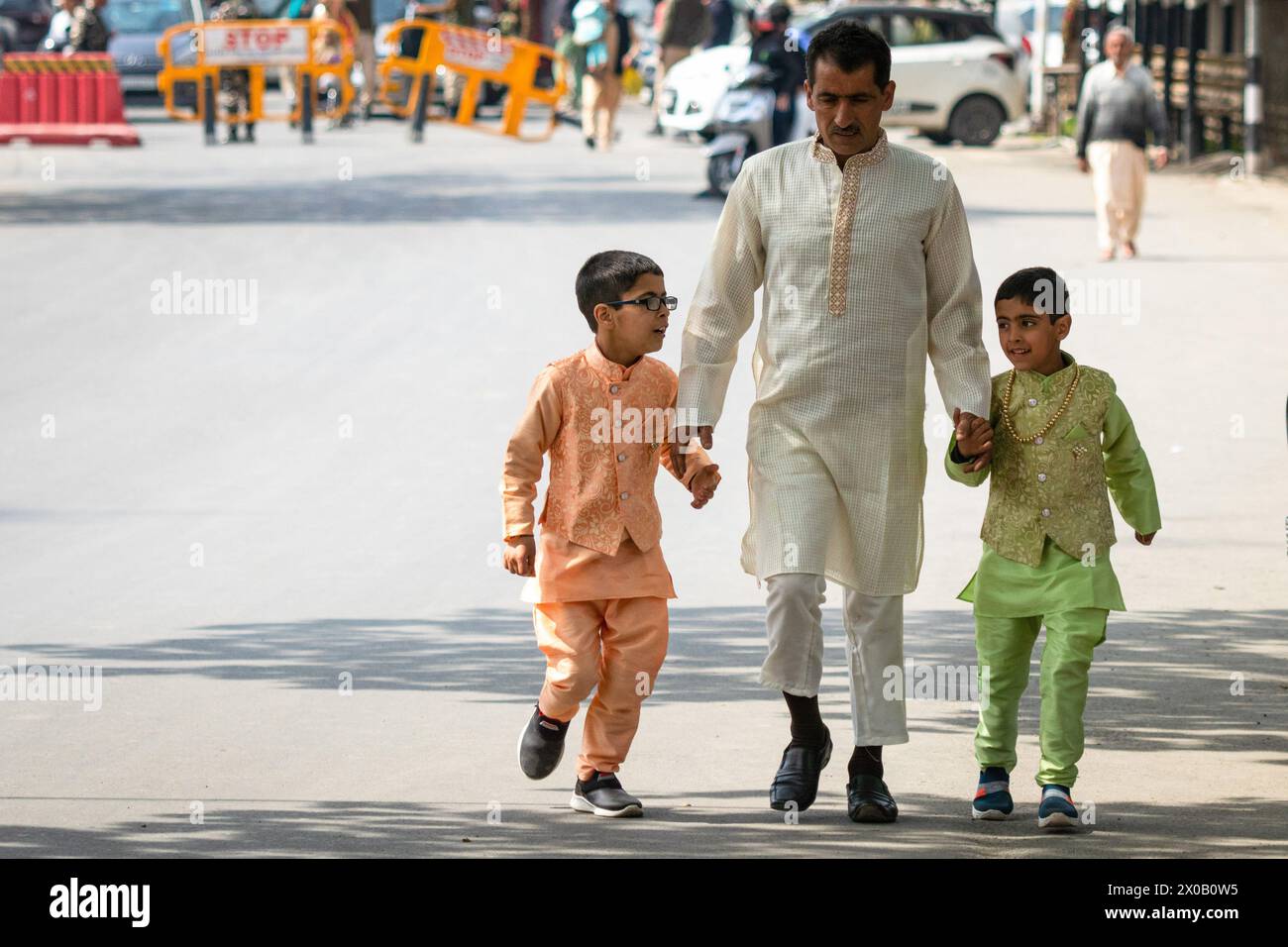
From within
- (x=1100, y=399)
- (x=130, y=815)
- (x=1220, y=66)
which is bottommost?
(x=130, y=815)

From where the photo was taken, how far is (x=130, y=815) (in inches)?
227

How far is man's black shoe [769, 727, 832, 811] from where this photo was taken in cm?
571

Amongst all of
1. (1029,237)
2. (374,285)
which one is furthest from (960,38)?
(374,285)

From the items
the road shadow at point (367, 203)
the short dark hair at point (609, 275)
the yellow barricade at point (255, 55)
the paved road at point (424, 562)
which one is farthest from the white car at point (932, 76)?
the short dark hair at point (609, 275)

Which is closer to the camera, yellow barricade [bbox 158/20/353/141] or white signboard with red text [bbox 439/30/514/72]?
white signboard with red text [bbox 439/30/514/72]

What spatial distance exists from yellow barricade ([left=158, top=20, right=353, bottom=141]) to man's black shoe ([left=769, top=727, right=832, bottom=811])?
58.9ft

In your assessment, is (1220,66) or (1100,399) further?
(1220,66)

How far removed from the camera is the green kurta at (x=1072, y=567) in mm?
5551

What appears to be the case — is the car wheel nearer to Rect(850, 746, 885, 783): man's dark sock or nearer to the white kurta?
the white kurta

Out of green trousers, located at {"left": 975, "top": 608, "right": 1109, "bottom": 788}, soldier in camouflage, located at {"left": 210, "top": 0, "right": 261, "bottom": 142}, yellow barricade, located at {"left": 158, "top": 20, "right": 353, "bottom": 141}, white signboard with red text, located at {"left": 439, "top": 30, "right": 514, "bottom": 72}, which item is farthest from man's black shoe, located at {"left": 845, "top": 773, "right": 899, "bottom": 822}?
soldier in camouflage, located at {"left": 210, "top": 0, "right": 261, "bottom": 142}

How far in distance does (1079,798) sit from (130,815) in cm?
238
